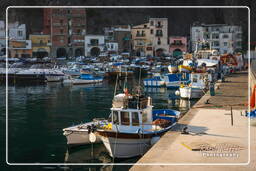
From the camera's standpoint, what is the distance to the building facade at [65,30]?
3516 inches

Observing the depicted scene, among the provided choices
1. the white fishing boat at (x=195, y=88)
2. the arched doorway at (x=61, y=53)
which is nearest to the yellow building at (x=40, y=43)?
the arched doorway at (x=61, y=53)

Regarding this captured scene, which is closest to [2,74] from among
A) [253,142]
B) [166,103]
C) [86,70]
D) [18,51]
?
[86,70]

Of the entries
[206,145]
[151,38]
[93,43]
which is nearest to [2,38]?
[93,43]

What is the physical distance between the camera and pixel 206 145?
16.7 m

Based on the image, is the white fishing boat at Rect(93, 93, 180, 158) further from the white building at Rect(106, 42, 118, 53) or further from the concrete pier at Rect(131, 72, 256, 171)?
the white building at Rect(106, 42, 118, 53)

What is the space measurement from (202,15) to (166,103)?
2852 inches

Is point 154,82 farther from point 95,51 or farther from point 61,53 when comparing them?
point 61,53

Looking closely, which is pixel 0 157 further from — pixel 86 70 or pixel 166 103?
pixel 86 70

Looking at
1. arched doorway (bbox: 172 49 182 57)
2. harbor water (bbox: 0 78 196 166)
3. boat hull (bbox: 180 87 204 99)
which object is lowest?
harbor water (bbox: 0 78 196 166)

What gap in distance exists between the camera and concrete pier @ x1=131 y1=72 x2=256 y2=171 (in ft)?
45.5

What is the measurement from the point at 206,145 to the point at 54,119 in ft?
50.5

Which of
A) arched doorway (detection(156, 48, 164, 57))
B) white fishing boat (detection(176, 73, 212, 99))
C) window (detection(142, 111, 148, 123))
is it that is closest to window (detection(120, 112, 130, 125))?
window (detection(142, 111, 148, 123))

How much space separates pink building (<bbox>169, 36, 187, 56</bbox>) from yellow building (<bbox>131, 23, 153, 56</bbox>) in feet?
15.4

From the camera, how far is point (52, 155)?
20.0 meters
